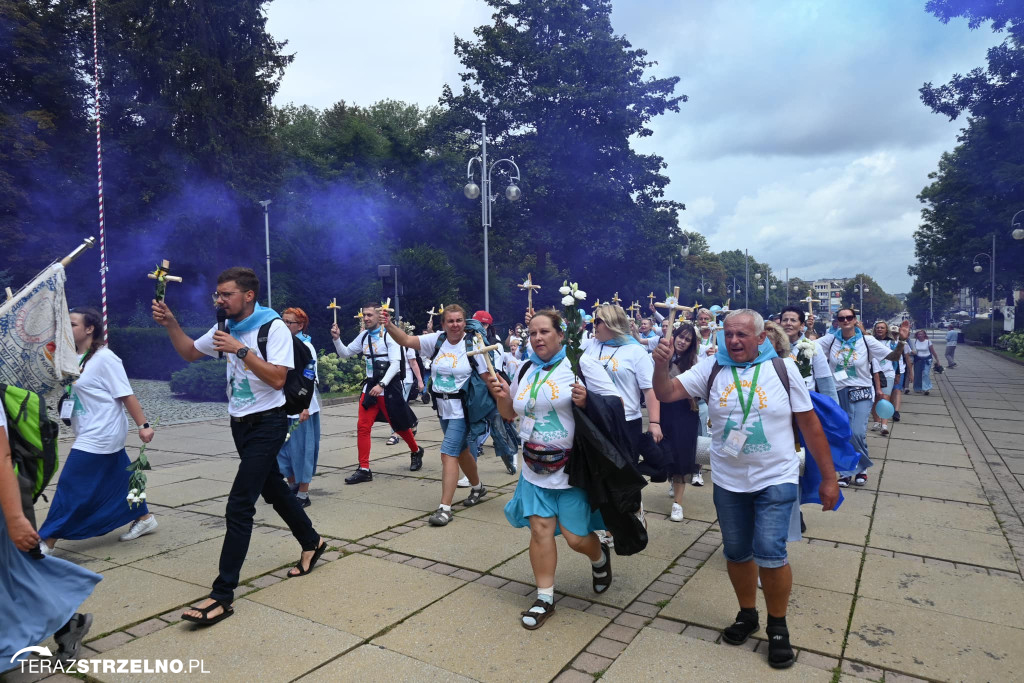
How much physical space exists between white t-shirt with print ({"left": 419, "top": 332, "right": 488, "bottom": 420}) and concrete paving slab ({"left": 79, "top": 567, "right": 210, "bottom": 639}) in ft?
7.59

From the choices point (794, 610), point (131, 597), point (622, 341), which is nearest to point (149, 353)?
point (131, 597)

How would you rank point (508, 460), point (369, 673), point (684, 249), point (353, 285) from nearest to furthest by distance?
point (369, 673)
point (508, 460)
point (353, 285)
point (684, 249)

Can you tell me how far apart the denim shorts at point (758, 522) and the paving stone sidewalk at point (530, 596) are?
47 cm

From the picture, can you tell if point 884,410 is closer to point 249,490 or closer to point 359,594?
point 359,594

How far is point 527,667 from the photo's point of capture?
320 cm

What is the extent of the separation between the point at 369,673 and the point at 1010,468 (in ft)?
25.1

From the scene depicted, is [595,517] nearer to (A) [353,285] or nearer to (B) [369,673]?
(B) [369,673]

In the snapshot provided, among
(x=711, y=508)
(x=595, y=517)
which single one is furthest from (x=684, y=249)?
(x=595, y=517)

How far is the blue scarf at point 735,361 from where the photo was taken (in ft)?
11.2

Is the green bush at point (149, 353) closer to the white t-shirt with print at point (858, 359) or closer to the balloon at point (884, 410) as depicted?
the white t-shirt with print at point (858, 359)

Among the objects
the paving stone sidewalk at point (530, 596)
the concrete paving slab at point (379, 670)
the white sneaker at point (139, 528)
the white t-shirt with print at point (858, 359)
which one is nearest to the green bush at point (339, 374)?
the paving stone sidewalk at point (530, 596)

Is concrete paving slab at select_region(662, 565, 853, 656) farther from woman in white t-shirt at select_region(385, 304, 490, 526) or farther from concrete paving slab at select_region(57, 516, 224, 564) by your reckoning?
concrete paving slab at select_region(57, 516, 224, 564)

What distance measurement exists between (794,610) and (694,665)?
37.5 inches

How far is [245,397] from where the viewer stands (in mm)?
3961
